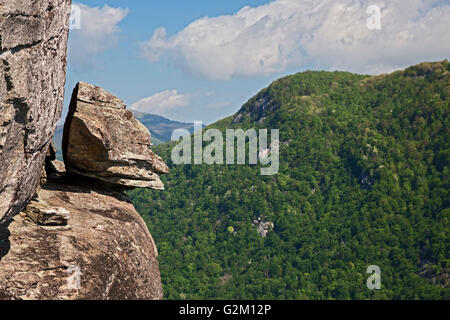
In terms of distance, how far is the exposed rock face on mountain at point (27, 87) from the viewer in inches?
442

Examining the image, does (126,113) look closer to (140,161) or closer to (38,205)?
(140,161)

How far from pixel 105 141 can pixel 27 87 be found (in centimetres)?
660

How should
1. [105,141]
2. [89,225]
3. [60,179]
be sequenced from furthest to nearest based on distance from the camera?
[60,179], [105,141], [89,225]

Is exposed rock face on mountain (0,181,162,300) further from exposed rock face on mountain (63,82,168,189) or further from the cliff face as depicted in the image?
exposed rock face on mountain (63,82,168,189)

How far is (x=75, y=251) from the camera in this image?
596 inches

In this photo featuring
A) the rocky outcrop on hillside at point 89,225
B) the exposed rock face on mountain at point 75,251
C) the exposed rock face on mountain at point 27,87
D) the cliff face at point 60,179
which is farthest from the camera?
the rocky outcrop on hillside at point 89,225

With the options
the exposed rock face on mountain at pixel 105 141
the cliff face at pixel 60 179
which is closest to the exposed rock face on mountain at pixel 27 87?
the cliff face at pixel 60 179

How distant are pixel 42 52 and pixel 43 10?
1009mm

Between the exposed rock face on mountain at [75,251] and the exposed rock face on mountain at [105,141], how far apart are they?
108 centimetres

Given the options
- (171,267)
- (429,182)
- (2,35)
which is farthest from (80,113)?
(429,182)

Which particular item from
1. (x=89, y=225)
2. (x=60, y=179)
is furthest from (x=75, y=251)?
(x=60, y=179)

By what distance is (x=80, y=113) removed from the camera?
1830 centimetres

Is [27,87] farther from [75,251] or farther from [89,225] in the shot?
[89,225]

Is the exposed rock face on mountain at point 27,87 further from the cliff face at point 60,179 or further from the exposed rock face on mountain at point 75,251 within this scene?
the exposed rock face on mountain at point 75,251
